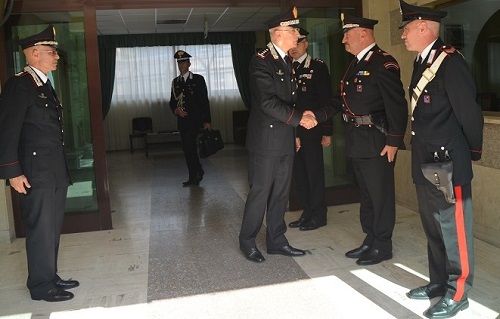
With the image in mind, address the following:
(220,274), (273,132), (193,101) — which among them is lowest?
(220,274)

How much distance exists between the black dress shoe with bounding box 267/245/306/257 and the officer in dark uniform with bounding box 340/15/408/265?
389 mm

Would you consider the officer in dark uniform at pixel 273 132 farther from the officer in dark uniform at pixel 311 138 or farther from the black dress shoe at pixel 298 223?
the black dress shoe at pixel 298 223

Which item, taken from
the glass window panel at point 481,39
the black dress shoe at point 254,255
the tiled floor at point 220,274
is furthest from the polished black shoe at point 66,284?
the glass window panel at point 481,39

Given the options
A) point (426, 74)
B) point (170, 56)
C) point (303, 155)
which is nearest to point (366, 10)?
point (303, 155)

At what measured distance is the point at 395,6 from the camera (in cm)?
545

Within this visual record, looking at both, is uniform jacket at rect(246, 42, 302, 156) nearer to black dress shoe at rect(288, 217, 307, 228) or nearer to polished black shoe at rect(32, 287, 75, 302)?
black dress shoe at rect(288, 217, 307, 228)

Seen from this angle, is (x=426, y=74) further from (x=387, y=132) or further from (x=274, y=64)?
(x=274, y=64)

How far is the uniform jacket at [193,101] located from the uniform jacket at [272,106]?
351cm

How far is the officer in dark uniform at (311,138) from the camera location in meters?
4.89

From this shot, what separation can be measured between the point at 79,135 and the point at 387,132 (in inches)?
116

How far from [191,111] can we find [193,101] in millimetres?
140

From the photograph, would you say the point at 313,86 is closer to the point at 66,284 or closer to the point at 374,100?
the point at 374,100

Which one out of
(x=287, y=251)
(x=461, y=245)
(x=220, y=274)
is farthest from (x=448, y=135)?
(x=220, y=274)

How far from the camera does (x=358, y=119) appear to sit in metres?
4.02
